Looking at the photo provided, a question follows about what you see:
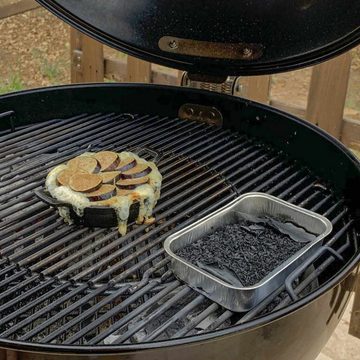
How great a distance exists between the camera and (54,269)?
144cm

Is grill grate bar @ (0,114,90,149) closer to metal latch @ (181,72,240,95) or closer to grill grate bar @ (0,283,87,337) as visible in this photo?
metal latch @ (181,72,240,95)

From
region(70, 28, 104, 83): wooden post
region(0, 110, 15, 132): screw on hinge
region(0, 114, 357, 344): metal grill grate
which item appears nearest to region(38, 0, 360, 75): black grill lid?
region(0, 114, 357, 344): metal grill grate

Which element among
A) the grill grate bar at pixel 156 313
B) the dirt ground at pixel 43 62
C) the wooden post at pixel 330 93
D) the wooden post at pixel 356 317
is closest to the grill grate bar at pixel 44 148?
the grill grate bar at pixel 156 313

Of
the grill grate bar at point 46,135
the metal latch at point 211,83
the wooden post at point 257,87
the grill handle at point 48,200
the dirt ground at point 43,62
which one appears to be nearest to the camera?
the grill handle at point 48,200

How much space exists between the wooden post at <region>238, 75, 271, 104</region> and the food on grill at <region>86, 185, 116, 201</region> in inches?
68.2

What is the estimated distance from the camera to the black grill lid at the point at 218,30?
6.14 feet

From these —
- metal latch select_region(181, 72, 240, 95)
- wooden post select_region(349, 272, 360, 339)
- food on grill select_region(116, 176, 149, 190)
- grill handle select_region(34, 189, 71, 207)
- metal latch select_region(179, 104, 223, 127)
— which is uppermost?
metal latch select_region(181, 72, 240, 95)

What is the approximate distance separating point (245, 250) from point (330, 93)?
176 centimetres

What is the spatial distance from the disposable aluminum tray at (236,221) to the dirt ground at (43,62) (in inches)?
127

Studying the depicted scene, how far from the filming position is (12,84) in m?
5.17

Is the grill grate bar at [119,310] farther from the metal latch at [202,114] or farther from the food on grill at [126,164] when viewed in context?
the metal latch at [202,114]

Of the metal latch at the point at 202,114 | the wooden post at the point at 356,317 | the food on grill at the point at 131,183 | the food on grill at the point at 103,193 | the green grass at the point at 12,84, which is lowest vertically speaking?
the wooden post at the point at 356,317

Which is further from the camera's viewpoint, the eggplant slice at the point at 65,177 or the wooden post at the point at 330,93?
the wooden post at the point at 330,93

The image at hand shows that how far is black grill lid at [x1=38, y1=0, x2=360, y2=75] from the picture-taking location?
6.14 feet
